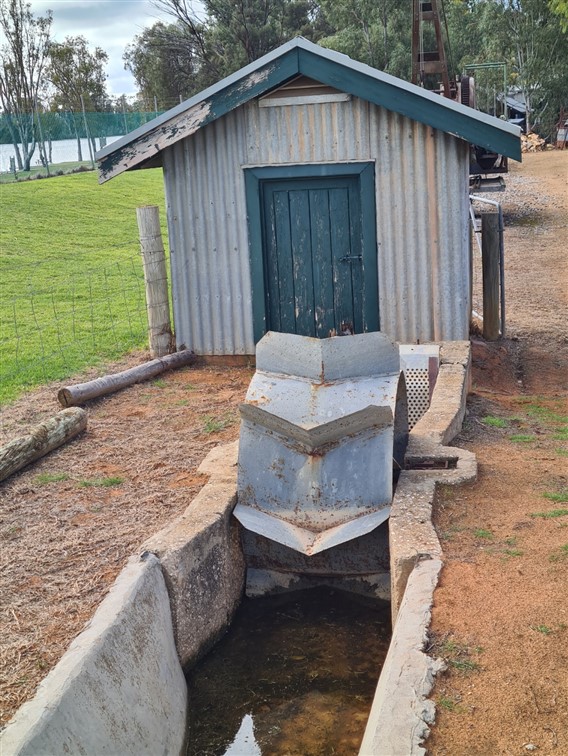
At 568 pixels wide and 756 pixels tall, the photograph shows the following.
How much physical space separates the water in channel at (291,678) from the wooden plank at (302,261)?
195 inches

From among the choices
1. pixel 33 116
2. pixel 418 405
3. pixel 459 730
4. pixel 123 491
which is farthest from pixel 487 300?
pixel 33 116

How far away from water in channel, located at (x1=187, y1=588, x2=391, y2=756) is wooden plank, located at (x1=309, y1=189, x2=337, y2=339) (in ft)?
16.1

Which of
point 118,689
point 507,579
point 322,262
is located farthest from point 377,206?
point 118,689

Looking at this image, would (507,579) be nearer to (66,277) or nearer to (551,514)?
(551,514)

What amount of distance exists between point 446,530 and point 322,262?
18.9ft

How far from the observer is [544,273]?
20219mm

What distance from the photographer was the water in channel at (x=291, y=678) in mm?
5566

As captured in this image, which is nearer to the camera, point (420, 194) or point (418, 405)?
point (418, 405)

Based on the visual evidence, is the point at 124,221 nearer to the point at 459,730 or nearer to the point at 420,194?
the point at 420,194

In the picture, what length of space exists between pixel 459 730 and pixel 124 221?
2402 centimetres

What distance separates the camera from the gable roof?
1051 centimetres

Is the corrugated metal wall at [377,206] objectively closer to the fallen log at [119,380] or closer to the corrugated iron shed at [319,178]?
the corrugated iron shed at [319,178]

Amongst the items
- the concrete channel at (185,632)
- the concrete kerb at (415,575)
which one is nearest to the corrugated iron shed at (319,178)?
the concrete kerb at (415,575)

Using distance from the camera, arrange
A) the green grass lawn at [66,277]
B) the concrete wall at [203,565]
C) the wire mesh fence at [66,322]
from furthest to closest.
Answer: the green grass lawn at [66,277] → the wire mesh fence at [66,322] → the concrete wall at [203,565]
